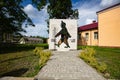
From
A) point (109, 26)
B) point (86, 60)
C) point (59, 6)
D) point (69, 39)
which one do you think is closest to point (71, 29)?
point (69, 39)

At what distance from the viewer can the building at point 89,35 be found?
32938 mm

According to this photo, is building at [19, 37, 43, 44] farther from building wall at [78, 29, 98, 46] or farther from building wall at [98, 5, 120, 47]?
building wall at [98, 5, 120, 47]

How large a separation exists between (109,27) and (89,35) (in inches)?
325

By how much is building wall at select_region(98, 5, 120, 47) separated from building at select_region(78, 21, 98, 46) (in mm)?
3753

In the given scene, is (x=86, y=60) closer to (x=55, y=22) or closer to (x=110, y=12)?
(x=55, y=22)

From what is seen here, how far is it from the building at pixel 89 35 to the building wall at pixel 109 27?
3.75 m

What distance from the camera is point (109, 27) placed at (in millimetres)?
26641

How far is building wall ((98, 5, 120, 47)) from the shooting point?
2502cm

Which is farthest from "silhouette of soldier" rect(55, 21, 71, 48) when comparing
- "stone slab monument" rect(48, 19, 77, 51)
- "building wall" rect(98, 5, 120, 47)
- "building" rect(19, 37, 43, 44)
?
"building" rect(19, 37, 43, 44)

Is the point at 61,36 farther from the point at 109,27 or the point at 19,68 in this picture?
the point at 19,68

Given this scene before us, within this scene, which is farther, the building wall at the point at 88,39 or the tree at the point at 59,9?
the tree at the point at 59,9

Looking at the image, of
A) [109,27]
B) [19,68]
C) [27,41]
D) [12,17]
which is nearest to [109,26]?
[109,27]

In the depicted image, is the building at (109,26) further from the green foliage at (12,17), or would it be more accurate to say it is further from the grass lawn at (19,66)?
the grass lawn at (19,66)

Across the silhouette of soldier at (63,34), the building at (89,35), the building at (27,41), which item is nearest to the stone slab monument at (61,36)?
the silhouette of soldier at (63,34)
